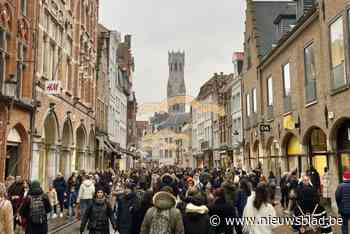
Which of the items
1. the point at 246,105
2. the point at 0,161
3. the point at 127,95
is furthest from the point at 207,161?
the point at 0,161

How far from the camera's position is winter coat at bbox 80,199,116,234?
7.64m

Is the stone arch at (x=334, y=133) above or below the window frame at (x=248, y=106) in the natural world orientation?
below

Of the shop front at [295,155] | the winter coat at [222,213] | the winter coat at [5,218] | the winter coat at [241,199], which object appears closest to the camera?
the winter coat at [5,218]

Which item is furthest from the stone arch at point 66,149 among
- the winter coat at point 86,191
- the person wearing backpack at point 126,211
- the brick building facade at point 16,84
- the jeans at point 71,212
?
the person wearing backpack at point 126,211

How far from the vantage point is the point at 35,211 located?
8.12 m

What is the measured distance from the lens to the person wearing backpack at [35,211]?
812 centimetres

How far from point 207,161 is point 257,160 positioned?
1096 inches

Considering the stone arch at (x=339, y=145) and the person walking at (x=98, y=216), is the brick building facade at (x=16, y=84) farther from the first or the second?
the stone arch at (x=339, y=145)

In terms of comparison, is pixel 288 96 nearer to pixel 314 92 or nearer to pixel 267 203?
pixel 314 92

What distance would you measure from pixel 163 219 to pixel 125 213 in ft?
9.54

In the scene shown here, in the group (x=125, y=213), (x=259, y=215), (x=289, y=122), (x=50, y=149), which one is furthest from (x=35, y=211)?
(x=289, y=122)

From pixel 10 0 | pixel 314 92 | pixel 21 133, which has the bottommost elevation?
pixel 21 133

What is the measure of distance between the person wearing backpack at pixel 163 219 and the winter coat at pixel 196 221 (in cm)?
41

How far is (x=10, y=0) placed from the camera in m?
15.8
